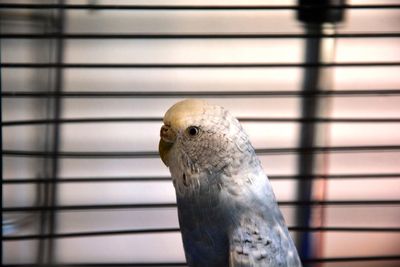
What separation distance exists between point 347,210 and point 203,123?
78 cm

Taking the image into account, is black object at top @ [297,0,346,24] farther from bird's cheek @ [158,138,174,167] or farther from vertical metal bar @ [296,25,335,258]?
bird's cheek @ [158,138,174,167]

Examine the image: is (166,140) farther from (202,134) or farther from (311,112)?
(311,112)

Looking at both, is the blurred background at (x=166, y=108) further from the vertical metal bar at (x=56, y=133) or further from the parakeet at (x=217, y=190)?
the parakeet at (x=217, y=190)

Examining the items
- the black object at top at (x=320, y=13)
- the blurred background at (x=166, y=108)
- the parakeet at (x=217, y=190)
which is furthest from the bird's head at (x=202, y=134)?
the black object at top at (x=320, y=13)

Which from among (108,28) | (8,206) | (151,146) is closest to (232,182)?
(151,146)

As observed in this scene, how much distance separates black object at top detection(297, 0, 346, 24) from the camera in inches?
42.0

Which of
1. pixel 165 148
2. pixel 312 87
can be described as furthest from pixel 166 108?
pixel 165 148

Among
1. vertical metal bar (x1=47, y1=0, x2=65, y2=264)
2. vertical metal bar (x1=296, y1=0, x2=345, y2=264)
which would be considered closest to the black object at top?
vertical metal bar (x1=296, y1=0, x2=345, y2=264)

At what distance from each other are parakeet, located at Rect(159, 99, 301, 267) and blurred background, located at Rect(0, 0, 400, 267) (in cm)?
54

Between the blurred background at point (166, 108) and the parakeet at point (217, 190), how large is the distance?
1.76ft

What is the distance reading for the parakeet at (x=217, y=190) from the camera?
0.54 metres

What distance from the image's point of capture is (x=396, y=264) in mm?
1167

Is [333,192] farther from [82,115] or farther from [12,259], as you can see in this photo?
[12,259]

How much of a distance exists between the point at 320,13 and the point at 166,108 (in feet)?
1.60
